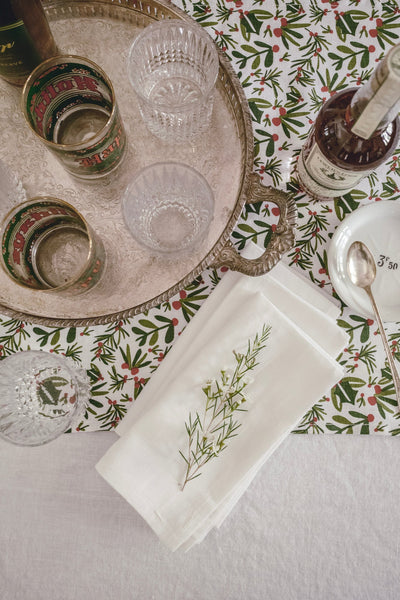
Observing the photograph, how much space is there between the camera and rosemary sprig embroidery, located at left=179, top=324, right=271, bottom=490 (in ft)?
1.99

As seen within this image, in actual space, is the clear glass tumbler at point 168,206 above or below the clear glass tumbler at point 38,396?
above

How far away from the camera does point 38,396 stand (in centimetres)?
72

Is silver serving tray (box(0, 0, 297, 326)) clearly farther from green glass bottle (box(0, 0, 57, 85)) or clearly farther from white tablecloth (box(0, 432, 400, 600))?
white tablecloth (box(0, 432, 400, 600))

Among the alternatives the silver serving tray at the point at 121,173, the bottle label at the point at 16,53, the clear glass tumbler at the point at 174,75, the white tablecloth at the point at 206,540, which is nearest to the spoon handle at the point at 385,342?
the white tablecloth at the point at 206,540

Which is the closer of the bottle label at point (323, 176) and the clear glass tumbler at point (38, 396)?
the bottle label at point (323, 176)

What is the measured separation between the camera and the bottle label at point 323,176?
547 millimetres

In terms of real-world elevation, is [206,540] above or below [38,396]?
below

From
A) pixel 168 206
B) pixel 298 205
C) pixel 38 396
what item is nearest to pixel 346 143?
pixel 298 205

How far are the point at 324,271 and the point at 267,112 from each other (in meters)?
0.29

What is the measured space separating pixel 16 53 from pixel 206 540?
811 millimetres

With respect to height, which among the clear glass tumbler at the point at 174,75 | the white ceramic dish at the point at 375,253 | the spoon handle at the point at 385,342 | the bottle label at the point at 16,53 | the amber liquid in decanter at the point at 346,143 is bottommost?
the spoon handle at the point at 385,342

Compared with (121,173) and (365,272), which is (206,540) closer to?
(365,272)

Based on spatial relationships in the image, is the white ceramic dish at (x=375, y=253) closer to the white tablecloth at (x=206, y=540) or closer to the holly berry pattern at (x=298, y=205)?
the holly berry pattern at (x=298, y=205)

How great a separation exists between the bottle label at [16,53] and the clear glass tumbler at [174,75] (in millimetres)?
141
